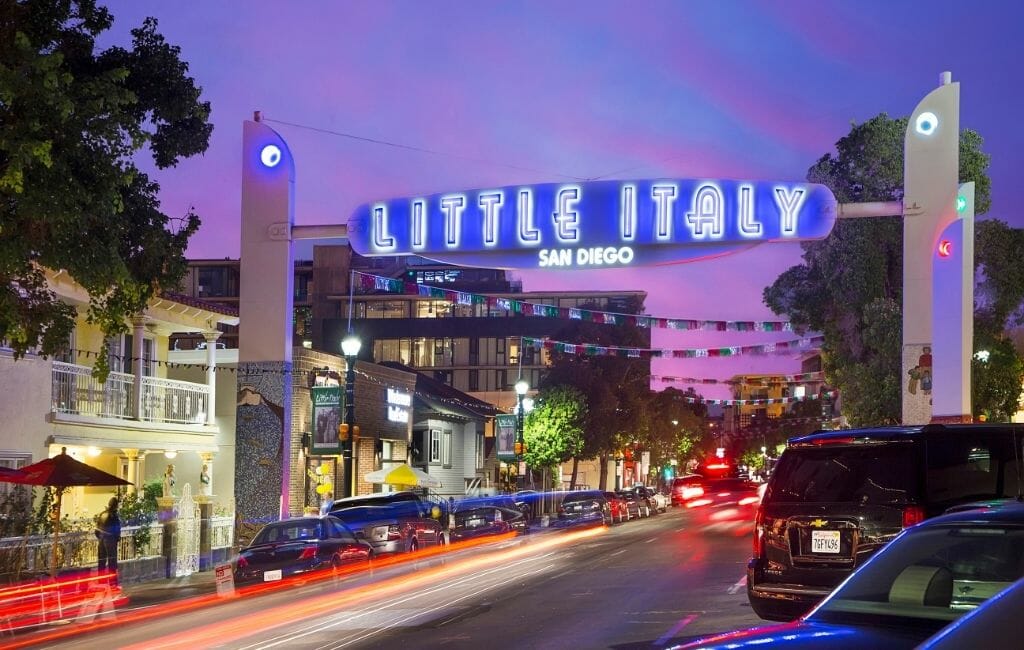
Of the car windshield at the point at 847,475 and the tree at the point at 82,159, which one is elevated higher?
the tree at the point at 82,159

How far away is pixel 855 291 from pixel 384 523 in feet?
79.8

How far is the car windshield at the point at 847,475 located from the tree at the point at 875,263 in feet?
111

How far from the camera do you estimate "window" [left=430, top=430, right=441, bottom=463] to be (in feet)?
190

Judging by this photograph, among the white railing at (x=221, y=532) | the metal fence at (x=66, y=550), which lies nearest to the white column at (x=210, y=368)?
the white railing at (x=221, y=532)

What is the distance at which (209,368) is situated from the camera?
38031 millimetres

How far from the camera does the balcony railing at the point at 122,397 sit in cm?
3052

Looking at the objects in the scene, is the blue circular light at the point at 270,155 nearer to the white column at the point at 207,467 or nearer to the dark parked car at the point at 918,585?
the white column at the point at 207,467

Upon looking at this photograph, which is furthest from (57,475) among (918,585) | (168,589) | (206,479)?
(918,585)

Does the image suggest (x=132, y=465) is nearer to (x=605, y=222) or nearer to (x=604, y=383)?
(x=605, y=222)

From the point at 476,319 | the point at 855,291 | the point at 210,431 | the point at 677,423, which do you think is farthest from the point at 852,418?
the point at 476,319

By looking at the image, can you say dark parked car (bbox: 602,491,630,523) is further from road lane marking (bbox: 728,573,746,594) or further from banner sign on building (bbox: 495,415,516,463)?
road lane marking (bbox: 728,573,746,594)

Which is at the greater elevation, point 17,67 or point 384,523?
point 17,67

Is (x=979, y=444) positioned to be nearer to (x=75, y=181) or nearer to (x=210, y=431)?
(x=75, y=181)

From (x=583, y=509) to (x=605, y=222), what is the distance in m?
22.1
